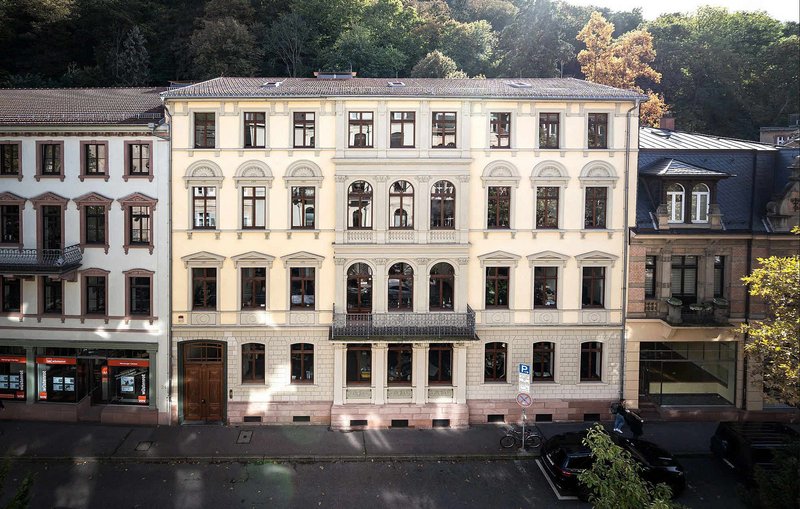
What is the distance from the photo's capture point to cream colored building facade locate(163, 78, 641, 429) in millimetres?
21844

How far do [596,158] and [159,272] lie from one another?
18739 mm

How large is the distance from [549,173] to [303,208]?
1027 centimetres

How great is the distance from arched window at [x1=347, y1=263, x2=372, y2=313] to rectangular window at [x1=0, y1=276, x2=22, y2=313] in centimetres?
1412

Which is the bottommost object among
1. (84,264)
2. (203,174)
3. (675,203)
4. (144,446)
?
(144,446)

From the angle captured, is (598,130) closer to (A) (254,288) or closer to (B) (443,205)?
(B) (443,205)

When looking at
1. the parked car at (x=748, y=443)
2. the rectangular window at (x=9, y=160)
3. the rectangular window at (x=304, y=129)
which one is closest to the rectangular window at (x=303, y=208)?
the rectangular window at (x=304, y=129)

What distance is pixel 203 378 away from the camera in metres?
22.6

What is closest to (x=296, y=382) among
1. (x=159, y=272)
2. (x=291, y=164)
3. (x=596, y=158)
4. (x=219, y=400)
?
(x=219, y=400)

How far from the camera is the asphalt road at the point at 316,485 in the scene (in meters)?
17.0

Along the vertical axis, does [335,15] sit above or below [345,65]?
above

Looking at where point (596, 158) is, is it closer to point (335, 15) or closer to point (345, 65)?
point (345, 65)

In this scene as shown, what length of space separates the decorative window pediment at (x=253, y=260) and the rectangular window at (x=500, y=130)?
10.3 metres

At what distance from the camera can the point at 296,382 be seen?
22641 millimetres

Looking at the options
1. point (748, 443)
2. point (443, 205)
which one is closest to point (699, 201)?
point (748, 443)
